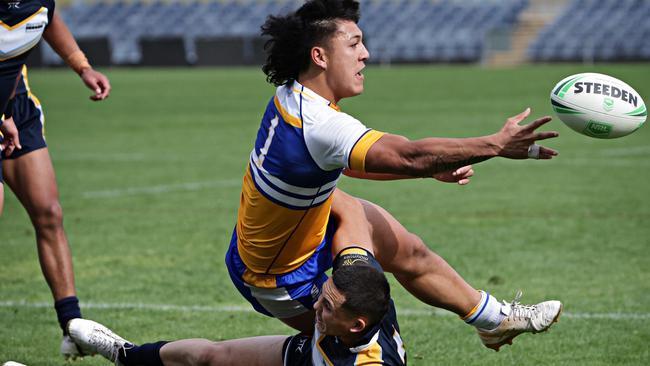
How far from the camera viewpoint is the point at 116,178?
13562 millimetres

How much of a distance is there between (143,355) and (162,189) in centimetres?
745

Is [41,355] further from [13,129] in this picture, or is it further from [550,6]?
[550,6]

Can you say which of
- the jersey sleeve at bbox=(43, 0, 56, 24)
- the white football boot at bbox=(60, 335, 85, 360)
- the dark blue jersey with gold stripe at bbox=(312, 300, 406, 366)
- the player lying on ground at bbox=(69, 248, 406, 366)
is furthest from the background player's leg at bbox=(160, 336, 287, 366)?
the jersey sleeve at bbox=(43, 0, 56, 24)

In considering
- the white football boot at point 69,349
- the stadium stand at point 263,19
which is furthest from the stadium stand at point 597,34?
the white football boot at point 69,349

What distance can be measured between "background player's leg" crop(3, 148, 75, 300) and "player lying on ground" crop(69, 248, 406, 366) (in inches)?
50.2

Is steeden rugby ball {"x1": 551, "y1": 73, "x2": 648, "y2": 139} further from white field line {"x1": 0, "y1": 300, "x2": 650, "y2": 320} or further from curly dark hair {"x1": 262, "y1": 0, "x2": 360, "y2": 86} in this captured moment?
white field line {"x1": 0, "y1": 300, "x2": 650, "y2": 320}

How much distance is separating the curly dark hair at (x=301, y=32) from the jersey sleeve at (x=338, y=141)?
41 centimetres

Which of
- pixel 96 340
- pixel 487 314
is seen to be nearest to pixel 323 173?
pixel 487 314

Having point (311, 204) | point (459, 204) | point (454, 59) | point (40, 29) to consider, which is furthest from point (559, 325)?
point (454, 59)

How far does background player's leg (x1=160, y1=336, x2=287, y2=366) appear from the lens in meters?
4.89

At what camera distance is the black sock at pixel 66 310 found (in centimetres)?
578

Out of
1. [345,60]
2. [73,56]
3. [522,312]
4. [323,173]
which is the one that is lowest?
[522,312]

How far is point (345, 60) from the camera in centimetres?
455

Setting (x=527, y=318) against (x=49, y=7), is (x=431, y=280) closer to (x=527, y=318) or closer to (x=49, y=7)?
(x=527, y=318)
